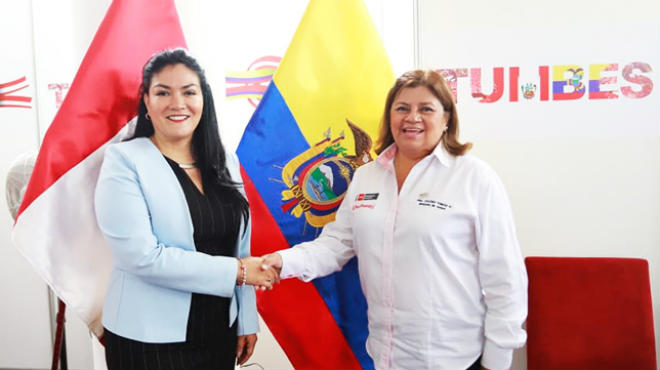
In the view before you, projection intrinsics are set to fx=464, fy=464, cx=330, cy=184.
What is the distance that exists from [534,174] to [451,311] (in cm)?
107

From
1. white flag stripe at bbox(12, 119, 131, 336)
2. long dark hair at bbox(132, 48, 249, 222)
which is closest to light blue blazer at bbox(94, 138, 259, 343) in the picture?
long dark hair at bbox(132, 48, 249, 222)

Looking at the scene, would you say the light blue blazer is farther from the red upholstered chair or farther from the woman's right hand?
the red upholstered chair

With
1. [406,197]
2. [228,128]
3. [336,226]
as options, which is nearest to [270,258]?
[336,226]

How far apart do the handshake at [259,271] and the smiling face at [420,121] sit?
63 cm

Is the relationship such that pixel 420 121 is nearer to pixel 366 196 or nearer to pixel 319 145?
pixel 366 196

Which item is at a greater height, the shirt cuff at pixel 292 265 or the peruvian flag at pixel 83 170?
the peruvian flag at pixel 83 170

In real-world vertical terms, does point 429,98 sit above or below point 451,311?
above

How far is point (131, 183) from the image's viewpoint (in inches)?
54.0

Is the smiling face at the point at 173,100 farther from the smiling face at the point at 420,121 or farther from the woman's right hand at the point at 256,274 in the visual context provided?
the smiling face at the point at 420,121

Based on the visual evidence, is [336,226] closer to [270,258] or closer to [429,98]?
[270,258]

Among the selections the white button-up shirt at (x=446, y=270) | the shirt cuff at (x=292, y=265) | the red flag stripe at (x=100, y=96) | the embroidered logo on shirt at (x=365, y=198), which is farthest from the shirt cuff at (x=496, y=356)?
the red flag stripe at (x=100, y=96)

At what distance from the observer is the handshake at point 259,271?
5.02ft

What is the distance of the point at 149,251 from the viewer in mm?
1357

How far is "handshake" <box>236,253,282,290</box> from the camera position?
1.53 metres
